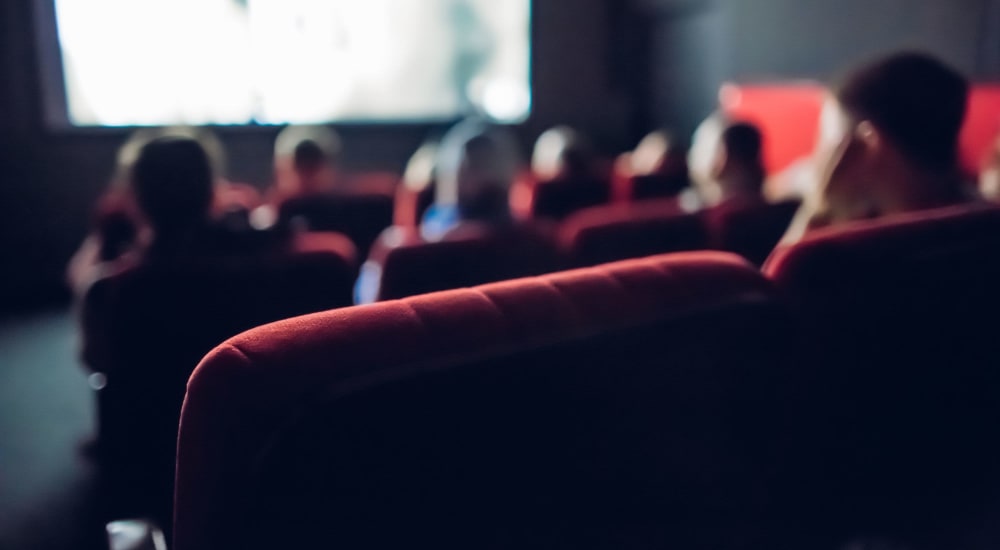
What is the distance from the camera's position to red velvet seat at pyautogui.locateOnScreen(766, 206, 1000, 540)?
117 cm

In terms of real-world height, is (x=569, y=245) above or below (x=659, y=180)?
above

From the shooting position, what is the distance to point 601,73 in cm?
784

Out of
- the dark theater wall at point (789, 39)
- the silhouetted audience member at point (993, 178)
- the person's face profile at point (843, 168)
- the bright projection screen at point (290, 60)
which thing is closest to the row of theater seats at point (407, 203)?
the silhouetted audience member at point (993, 178)

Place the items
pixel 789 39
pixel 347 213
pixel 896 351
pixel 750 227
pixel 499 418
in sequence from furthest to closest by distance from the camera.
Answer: pixel 789 39
pixel 347 213
pixel 750 227
pixel 896 351
pixel 499 418

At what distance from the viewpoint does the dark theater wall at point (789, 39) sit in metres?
4.52

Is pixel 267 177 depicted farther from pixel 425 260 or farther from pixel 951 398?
pixel 951 398

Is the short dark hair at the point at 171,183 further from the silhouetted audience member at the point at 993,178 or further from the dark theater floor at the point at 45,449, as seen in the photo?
Answer: the silhouetted audience member at the point at 993,178

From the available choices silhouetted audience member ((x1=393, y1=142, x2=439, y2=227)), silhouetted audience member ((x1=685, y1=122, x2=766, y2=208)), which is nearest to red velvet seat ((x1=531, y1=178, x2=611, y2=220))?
silhouetted audience member ((x1=393, y1=142, x2=439, y2=227))

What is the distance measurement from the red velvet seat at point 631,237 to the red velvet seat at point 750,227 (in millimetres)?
61

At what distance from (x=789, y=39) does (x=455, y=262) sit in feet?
17.1

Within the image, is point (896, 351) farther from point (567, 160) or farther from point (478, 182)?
point (567, 160)

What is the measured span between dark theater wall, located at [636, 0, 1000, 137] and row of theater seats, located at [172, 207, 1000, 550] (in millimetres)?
3908

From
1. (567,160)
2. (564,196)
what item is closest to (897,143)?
(564,196)

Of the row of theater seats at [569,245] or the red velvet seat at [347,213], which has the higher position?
the row of theater seats at [569,245]
